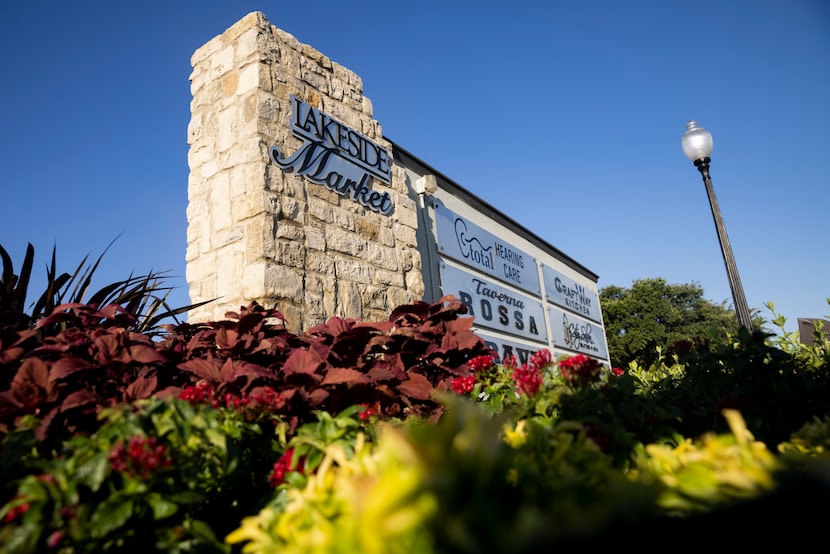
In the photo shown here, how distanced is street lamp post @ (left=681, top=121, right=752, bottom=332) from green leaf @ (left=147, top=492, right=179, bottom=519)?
6.06 m

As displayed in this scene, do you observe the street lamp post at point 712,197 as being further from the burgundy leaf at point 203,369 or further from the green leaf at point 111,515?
the green leaf at point 111,515

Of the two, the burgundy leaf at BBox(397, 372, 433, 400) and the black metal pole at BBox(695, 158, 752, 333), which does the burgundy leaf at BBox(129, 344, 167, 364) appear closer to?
the burgundy leaf at BBox(397, 372, 433, 400)

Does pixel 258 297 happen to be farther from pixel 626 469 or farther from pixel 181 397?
pixel 626 469

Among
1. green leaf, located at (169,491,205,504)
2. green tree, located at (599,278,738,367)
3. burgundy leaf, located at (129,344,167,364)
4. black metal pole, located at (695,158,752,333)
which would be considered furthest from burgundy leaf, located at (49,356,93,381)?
green tree, located at (599,278,738,367)

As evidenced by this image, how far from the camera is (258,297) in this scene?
3299 millimetres

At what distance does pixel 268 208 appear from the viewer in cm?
350

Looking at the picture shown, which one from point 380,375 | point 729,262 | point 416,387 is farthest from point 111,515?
point 729,262

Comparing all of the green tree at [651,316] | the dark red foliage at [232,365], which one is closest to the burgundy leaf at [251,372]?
the dark red foliage at [232,365]

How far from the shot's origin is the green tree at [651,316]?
25.6 meters

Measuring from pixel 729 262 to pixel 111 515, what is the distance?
21.2ft

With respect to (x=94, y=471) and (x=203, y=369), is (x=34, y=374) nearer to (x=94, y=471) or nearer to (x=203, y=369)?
(x=203, y=369)

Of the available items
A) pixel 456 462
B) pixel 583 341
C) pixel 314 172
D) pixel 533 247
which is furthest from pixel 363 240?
pixel 583 341

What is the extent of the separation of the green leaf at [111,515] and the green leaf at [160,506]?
0.05 m

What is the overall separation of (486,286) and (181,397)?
20.0 feet
